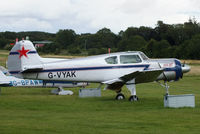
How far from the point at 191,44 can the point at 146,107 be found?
153ft

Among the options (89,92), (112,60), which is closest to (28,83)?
(89,92)

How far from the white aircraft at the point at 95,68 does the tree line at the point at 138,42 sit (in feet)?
125

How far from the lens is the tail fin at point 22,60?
51.1 feet

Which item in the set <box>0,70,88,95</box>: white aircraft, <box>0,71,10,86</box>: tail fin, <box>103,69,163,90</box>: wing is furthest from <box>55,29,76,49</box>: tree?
<box>103,69,163,90</box>: wing

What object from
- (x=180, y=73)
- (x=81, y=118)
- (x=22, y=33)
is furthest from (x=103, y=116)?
(x=22, y=33)

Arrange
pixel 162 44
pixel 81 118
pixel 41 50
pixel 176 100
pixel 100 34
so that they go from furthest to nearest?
1. pixel 100 34
2. pixel 41 50
3. pixel 162 44
4. pixel 176 100
5. pixel 81 118

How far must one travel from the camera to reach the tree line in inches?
2229

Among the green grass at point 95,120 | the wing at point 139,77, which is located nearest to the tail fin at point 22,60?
the green grass at point 95,120

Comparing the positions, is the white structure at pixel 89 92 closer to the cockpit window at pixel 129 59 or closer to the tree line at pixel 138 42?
the cockpit window at pixel 129 59

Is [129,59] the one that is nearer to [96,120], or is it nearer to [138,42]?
[96,120]

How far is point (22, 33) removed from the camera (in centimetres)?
8638

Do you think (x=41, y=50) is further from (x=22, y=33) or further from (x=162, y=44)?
(x=22, y=33)

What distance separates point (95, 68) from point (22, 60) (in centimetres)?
303

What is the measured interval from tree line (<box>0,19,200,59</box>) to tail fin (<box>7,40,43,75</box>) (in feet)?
128
